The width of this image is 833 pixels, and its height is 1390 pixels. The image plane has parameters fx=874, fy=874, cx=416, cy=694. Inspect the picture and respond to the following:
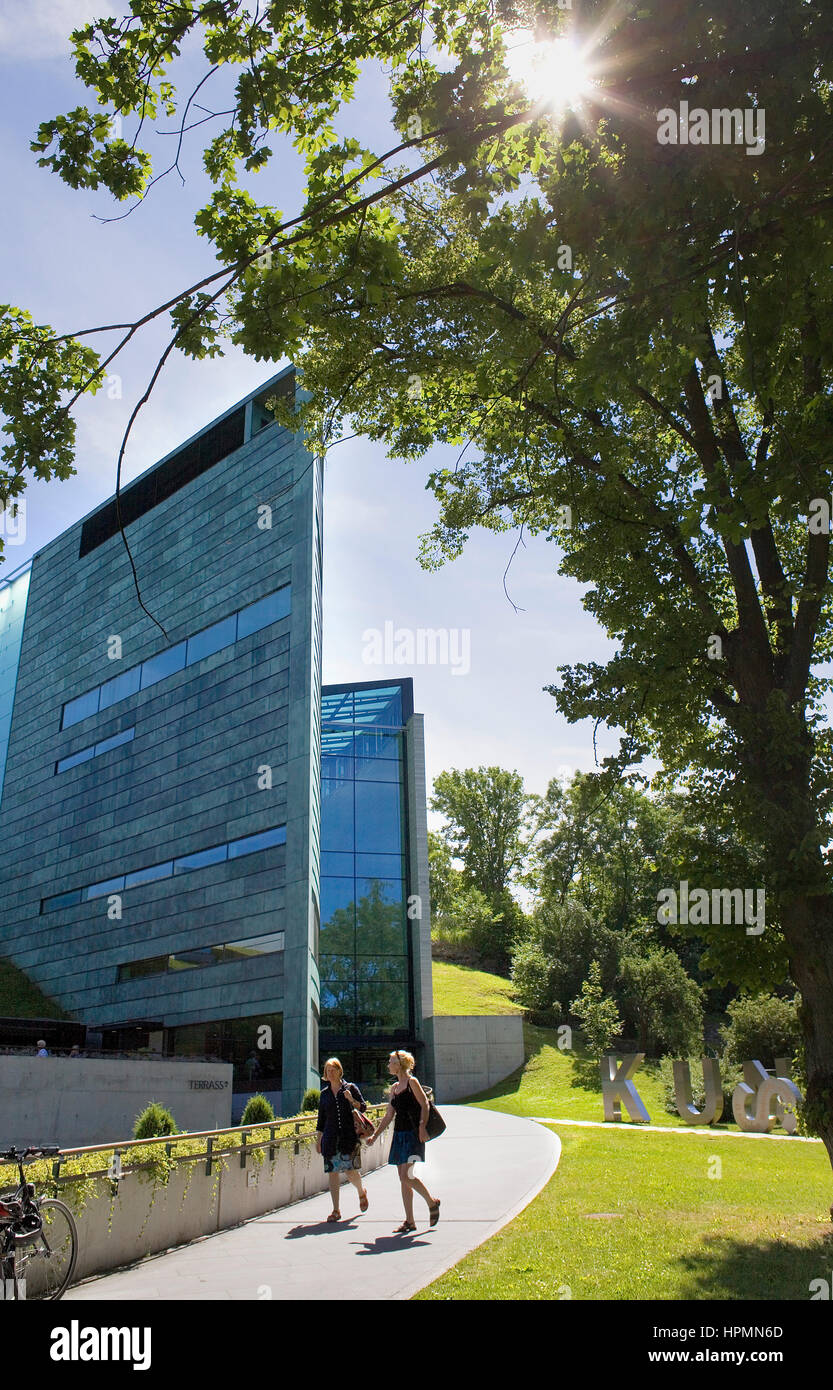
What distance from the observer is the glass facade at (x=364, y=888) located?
116ft

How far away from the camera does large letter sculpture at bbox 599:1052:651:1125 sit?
23.8 metres

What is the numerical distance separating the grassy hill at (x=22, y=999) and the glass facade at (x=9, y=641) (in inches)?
478


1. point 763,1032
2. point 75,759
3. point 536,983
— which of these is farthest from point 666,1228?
point 75,759

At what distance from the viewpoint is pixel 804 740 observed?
9.00 metres

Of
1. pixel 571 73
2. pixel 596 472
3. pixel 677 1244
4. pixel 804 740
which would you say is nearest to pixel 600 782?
pixel 804 740

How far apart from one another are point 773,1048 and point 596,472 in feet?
85.7

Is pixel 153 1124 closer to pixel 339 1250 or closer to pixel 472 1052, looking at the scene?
pixel 339 1250

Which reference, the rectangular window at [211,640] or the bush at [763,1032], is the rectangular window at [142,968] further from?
the bush at [763,1032]

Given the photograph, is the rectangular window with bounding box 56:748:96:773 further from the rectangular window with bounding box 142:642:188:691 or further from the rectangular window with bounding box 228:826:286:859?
the rectangular window with bounding box 228:826:286:859

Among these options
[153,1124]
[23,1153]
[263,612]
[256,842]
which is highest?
[263,612]

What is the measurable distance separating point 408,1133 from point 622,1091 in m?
18.1

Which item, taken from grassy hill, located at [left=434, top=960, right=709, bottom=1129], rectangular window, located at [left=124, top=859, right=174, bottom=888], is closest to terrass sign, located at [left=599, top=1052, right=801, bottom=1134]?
grassy hill, located at [left=434, top=960, right=709, bottom=1129]

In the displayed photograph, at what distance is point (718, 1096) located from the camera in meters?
22.1
